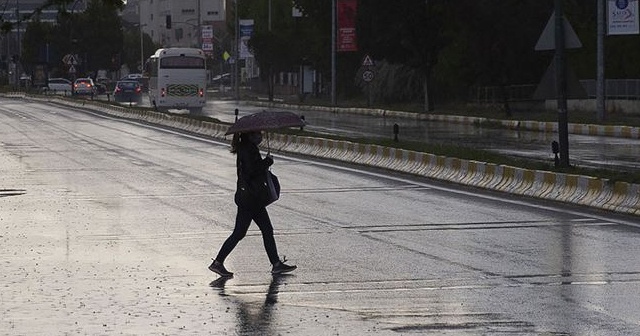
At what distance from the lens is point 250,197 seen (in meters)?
14.6

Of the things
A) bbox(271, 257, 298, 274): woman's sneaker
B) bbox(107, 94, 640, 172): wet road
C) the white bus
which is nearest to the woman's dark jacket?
bbox(271, 257, 298, 274): woman's sneaker

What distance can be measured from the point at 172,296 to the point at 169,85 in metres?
59.7

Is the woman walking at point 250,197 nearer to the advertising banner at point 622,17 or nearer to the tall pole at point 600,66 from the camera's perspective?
the tall pole at point 600,66

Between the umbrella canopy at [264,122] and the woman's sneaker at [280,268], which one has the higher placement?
the umbrella canopy at [264,122]

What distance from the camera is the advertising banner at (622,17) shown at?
4703cm

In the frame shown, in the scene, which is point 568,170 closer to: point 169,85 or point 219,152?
point 219,152

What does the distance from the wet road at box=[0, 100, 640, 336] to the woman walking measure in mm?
238

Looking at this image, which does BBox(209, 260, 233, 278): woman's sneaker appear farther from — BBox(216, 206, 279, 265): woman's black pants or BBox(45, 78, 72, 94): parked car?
BBox(45, 78, 72, 94): parked car

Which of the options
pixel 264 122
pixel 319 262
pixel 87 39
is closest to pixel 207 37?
pixel 87 39

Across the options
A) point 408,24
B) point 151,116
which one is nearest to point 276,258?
point 151,116

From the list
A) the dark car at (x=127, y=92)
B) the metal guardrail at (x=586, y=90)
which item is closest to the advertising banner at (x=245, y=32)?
the dark car at (x=127, y=92)

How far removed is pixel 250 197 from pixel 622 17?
114ft

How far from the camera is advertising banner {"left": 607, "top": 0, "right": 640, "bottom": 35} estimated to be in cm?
4703

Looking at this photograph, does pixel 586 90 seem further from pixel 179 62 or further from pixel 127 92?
pixel 127 92
